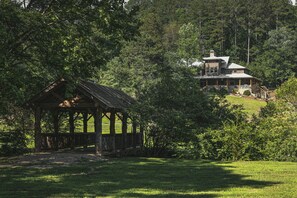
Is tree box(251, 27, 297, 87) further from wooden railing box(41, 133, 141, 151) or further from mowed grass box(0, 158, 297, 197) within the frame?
mowed grass box(0, 158, 297, 197)

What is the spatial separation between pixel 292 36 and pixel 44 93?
8941cm

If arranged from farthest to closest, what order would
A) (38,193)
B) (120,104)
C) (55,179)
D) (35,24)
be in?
(120,104)
(35,24)
(55,179)
(38,193)

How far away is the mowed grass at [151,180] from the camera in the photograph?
11.9 m

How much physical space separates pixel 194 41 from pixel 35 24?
265ft

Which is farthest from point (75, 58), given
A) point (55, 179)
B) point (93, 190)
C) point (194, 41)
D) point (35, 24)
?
point (194, 41)

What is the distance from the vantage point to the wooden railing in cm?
2361

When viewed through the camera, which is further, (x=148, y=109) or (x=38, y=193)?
(x=148, y=109)

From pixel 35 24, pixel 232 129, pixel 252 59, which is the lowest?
pixel 232 129

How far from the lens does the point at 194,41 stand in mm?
95375

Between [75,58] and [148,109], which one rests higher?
[75,58]

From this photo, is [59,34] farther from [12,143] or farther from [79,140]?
[79,140]

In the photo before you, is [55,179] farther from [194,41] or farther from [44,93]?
[194,41]

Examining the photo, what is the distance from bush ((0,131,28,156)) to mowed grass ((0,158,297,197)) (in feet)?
23.7

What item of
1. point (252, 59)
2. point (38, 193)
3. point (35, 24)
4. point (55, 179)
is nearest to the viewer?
point (38, 193)
